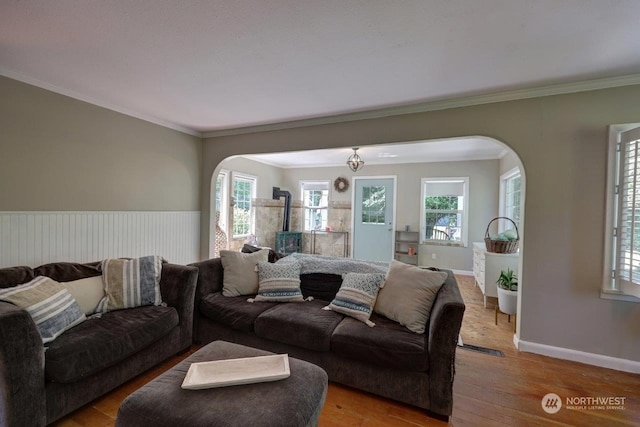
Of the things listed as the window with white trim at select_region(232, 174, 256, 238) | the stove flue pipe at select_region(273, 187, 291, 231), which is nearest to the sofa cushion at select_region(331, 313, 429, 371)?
the window with white trim at select_region(232, 174, 256, 238)

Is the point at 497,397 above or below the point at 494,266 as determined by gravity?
below

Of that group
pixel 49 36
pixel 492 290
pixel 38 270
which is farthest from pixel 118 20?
pixel 492 290

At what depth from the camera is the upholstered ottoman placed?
111 cm

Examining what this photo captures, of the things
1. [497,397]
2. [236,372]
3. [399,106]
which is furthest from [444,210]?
[236,372]

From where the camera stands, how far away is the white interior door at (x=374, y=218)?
6.00 m

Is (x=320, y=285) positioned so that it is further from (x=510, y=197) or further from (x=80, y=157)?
(x=510, y=197)

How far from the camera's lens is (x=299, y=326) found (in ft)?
6.77

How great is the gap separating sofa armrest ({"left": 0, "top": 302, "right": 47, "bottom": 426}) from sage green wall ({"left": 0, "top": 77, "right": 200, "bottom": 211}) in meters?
1.50

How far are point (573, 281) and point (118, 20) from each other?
3888 mm

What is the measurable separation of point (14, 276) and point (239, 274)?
1.56 m

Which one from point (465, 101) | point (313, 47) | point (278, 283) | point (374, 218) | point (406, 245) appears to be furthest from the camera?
point (374, 218)

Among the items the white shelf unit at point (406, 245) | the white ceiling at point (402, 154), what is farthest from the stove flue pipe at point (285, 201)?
the white shelf unit at point (406, 245)

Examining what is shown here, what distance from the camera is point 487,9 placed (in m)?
1.51

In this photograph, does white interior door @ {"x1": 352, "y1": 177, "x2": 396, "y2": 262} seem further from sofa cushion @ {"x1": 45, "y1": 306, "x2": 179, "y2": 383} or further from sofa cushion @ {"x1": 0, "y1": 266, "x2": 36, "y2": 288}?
sofa cushion @ {"x1": 0, "y1": 266, "x2": 36, "y2": 288}
